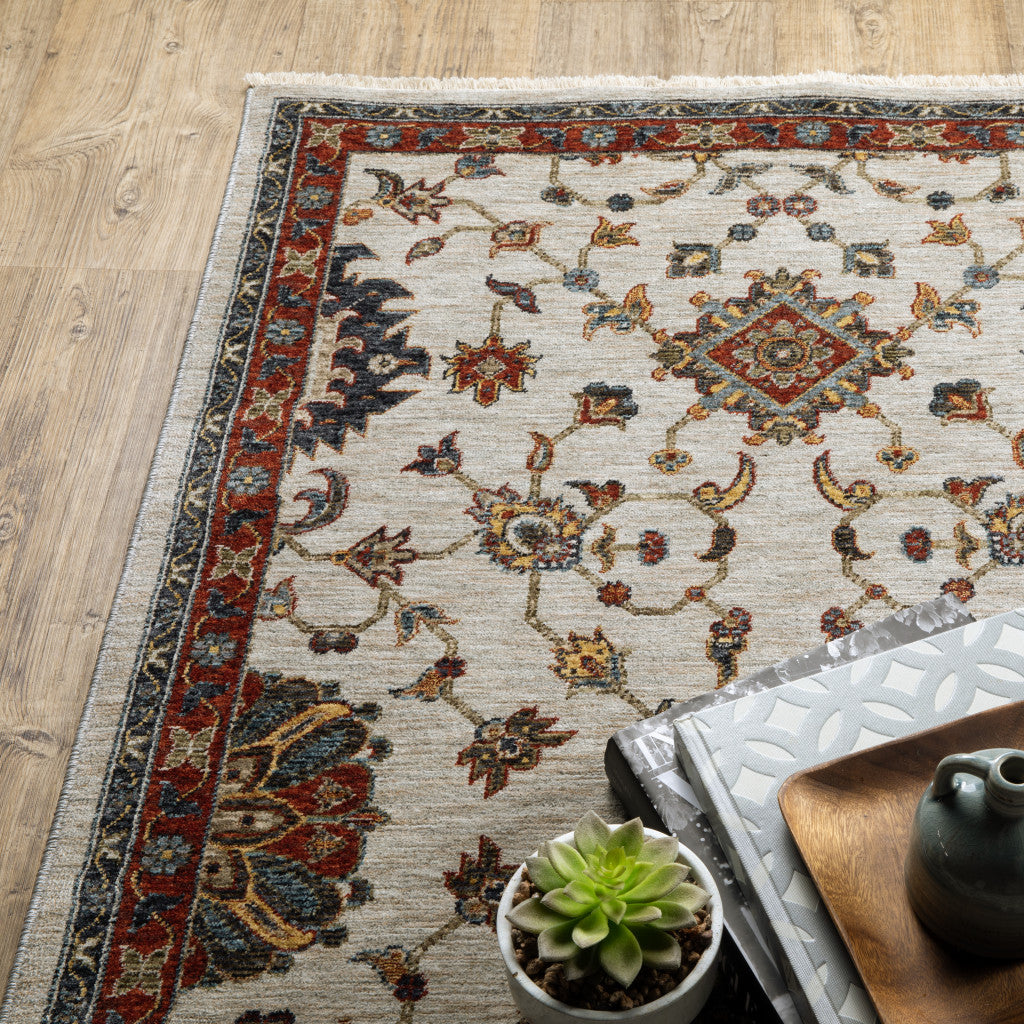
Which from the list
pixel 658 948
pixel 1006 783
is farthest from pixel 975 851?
pixel 658 948

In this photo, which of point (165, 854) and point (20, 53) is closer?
point (165, 854)

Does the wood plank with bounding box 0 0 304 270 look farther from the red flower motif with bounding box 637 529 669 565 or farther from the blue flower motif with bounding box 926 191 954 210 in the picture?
the blue flower motif with bounding box 926 191 954 210

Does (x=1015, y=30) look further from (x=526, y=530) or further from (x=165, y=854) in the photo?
(x=165, y=854)

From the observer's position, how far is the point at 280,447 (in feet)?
5.42

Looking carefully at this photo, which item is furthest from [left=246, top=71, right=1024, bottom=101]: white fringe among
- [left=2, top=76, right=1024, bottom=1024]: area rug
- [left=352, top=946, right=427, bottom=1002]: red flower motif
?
[left=352, top=946, right=427, bottom=1002]: red flower motif

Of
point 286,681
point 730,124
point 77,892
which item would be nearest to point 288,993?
point 77,892

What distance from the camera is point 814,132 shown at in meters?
1.98

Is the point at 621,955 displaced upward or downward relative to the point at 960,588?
upward

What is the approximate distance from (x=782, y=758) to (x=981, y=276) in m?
1.06

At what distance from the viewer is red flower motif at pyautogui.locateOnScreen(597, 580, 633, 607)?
1.47 meters

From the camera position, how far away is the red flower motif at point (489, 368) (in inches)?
66.6

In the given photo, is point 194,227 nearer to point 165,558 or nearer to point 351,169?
point 351,169

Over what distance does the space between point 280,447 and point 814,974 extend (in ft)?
3.48

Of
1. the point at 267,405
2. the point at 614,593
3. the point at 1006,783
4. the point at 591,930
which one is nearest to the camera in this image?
the point at 1006,783
